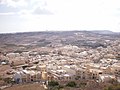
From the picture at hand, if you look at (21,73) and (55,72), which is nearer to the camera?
(21,73)

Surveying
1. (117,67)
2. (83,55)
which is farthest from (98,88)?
(83,55)

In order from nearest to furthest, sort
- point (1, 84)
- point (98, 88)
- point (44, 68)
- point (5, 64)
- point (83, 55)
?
point (98, 88) < point (1, 84) < point (44, 68) < point (5, 64) < point (83, 55)

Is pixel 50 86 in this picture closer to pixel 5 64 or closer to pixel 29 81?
pixel 29 81

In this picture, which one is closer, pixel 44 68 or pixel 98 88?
pixel 98 88

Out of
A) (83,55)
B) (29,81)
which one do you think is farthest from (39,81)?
(83,55)

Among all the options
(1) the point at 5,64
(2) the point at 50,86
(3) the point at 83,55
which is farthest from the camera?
(3) the point at 83,55

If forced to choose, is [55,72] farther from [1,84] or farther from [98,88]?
[98,88]

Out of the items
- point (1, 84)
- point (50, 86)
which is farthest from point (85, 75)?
point (1, 84)

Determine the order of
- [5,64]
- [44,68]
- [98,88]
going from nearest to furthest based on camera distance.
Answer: [98,88] < [44,68] < [5,64]

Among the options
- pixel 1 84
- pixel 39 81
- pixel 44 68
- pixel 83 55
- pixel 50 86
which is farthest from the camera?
pixel 83 55
